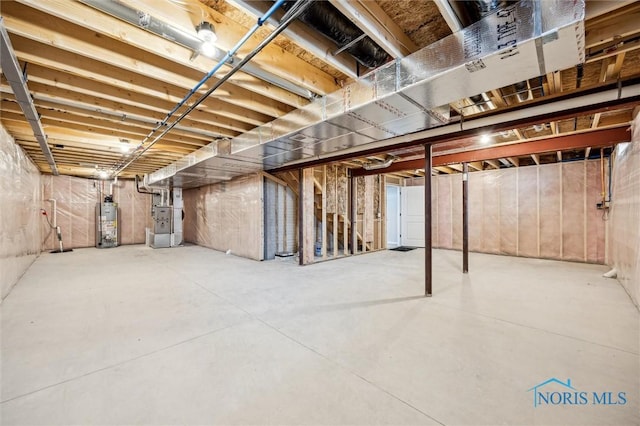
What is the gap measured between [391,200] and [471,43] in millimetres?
7469

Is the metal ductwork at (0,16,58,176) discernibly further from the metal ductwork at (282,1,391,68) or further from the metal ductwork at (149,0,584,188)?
the metal ductwork at (149,0,584,188)

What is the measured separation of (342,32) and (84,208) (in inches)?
392

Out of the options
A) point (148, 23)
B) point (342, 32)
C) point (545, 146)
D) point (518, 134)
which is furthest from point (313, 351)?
point (545, 146)

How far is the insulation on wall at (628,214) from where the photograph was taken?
2.92 m

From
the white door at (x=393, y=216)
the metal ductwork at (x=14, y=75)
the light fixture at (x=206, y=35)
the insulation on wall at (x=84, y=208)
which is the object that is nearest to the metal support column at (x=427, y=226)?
the light fixture at (x=206, y=35)

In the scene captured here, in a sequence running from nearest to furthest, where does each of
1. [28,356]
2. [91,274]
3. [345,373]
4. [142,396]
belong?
[142,396]
[345,373]
[28,356]
[91,274]

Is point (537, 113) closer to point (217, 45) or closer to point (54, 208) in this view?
point (217, 45)

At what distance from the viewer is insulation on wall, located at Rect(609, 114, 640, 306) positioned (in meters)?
2.92

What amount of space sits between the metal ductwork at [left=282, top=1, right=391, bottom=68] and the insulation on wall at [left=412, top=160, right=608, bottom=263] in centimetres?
576

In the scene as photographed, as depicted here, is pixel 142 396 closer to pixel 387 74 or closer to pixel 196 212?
pixel 387 74

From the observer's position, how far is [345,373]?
171cm

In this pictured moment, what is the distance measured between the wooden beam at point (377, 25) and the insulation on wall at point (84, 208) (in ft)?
31.7

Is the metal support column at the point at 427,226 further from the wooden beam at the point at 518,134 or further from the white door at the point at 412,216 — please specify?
the white door at the point at 412,216

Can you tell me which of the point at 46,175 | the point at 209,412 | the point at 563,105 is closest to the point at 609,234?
the point at 563,105
